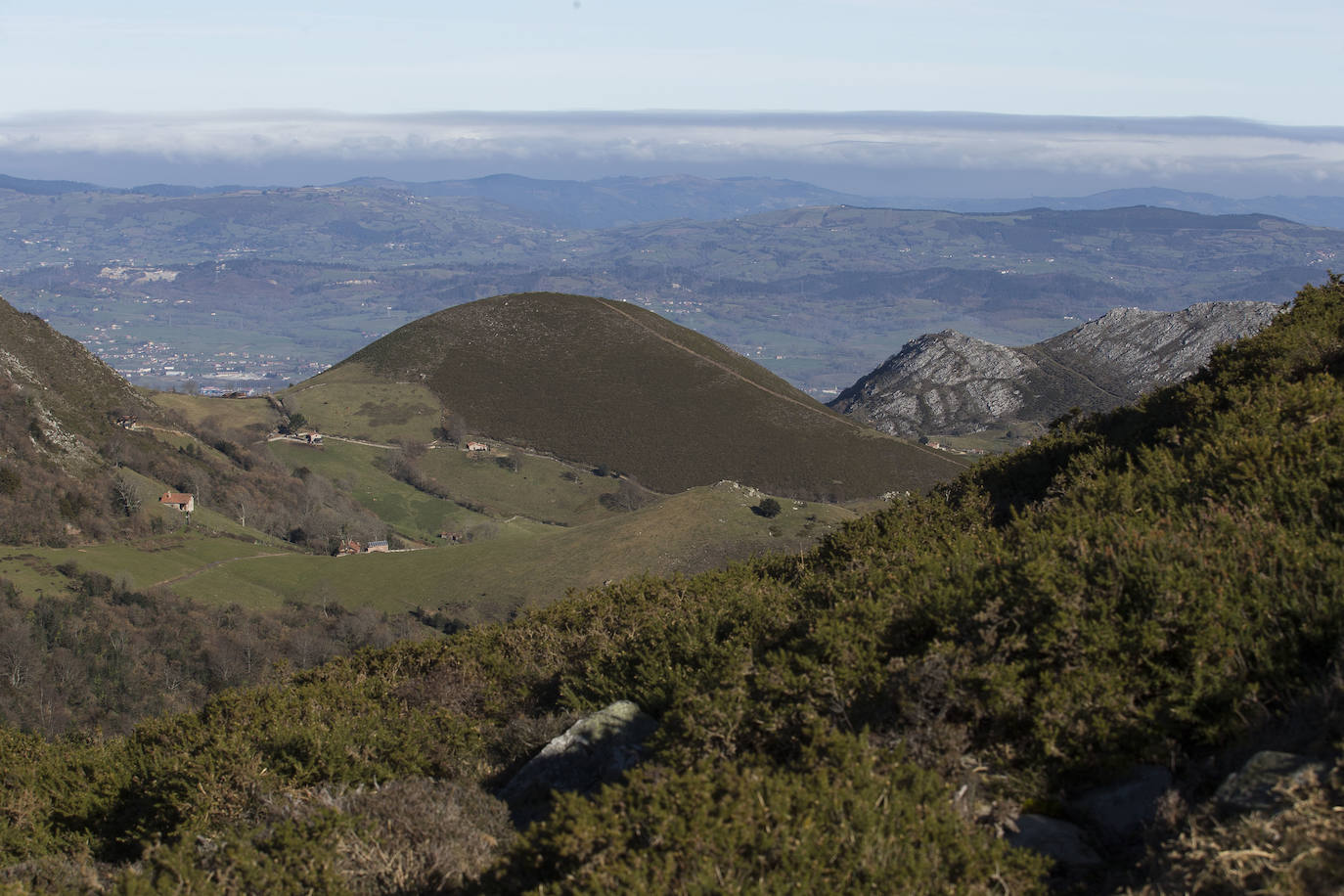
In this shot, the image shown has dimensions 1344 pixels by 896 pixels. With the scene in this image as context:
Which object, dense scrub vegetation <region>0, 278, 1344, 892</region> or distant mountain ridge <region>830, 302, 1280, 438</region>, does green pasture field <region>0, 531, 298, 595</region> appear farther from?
distant mountain ridge <region>830, 302, 1280, 438</region>

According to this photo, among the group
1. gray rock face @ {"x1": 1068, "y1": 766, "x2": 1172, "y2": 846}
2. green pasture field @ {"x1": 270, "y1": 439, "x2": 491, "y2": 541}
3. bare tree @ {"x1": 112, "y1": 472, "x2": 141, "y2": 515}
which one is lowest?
green pasture field @ {"x1": 270, "y1": 439, "x2": 491, "y2": 541}

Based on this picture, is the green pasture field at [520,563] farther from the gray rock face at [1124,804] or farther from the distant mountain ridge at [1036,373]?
the distant mountain ridge at [1036,373]

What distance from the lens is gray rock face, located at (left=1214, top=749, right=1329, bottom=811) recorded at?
6.37 m

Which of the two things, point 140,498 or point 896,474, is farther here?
point 896,474

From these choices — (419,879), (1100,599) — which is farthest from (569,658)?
(1100,599)

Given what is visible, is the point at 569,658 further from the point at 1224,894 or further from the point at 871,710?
the point at 1224,894

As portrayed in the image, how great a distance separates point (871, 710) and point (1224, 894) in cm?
359

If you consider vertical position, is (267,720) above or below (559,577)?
above

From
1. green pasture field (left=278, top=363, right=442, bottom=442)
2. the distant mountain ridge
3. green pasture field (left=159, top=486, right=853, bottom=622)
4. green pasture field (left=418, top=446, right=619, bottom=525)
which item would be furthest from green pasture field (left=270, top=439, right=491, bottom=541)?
the distant mountain ridge

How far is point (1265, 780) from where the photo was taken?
A: 21.7 feet

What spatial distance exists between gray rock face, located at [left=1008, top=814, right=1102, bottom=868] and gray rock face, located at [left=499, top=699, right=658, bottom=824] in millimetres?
4147

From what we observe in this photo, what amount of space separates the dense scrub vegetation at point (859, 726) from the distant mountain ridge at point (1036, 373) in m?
138

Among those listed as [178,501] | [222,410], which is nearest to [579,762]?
[178,501]

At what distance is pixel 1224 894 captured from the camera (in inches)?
232
